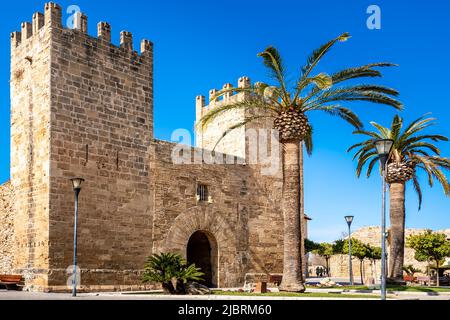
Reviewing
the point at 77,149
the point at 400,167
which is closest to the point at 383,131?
the point at 400,167

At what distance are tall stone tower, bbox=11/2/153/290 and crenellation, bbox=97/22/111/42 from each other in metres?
0.03

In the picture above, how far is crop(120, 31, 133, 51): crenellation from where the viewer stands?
2061 cm

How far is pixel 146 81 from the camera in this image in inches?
833

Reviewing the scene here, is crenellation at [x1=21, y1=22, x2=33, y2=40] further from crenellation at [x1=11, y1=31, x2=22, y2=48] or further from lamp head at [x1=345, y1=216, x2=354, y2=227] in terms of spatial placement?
lamp head at [x1=345, y1=216, x2=354, y2=227]

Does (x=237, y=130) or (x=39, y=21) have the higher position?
(x=39, y=21)

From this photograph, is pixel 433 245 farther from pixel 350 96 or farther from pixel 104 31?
pixel 104 31

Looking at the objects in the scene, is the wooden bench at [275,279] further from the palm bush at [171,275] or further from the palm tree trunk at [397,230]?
the palm bush at [171,275]

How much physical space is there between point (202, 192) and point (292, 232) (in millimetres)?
5965

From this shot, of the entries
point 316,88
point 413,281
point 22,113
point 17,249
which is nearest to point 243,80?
point 316,88

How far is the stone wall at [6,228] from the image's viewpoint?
19.4 meters

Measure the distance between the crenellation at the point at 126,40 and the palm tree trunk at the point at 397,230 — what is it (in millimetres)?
10456

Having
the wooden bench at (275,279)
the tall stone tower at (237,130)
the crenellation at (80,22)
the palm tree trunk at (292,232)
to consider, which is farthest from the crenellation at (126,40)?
the wooden bench at (275,279)

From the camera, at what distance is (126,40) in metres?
20.7

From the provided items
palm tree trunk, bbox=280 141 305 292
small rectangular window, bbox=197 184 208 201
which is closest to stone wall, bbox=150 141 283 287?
small rectangular window, bbox=197 184 208 201
